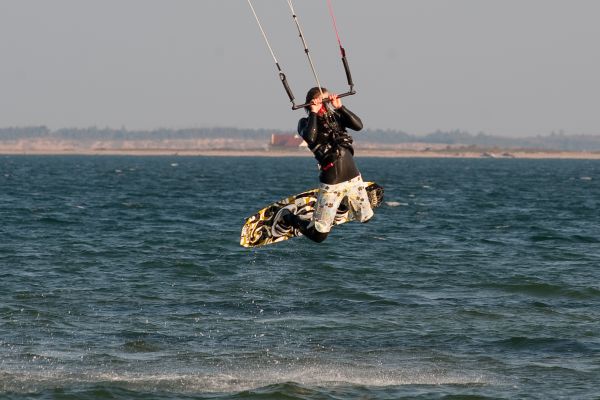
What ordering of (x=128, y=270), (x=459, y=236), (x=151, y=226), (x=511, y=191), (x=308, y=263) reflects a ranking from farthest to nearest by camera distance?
(x=511, y=191)
(x=151, y=226)
(x=459, y=236)
(x=308, y=263)
(x=128, y=270)

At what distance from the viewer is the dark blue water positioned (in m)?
15.0

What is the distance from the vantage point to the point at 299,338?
18.2 metres

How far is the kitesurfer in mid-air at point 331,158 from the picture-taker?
47.2 feet

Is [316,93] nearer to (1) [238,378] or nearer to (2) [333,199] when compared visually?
(2) [333,199]

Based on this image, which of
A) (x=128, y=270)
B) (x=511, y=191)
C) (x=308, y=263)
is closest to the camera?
(x=128, y=270)

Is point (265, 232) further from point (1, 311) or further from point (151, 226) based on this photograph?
point (151, 226)

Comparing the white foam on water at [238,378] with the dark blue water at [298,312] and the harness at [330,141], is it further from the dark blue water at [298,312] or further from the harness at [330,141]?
the harness at [330,141]

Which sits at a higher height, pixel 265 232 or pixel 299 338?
pixel 265 232

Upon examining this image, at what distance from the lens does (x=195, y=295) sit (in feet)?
74.9

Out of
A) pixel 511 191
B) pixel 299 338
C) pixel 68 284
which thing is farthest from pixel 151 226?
pixel 511 191

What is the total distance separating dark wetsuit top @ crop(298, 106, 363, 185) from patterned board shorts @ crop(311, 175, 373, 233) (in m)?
0.10

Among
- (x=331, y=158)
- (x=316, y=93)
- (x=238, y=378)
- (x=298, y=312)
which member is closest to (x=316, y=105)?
(x=316, y=93)

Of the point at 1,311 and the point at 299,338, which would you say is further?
the point at 1,311

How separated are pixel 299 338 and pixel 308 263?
33.9 feet
